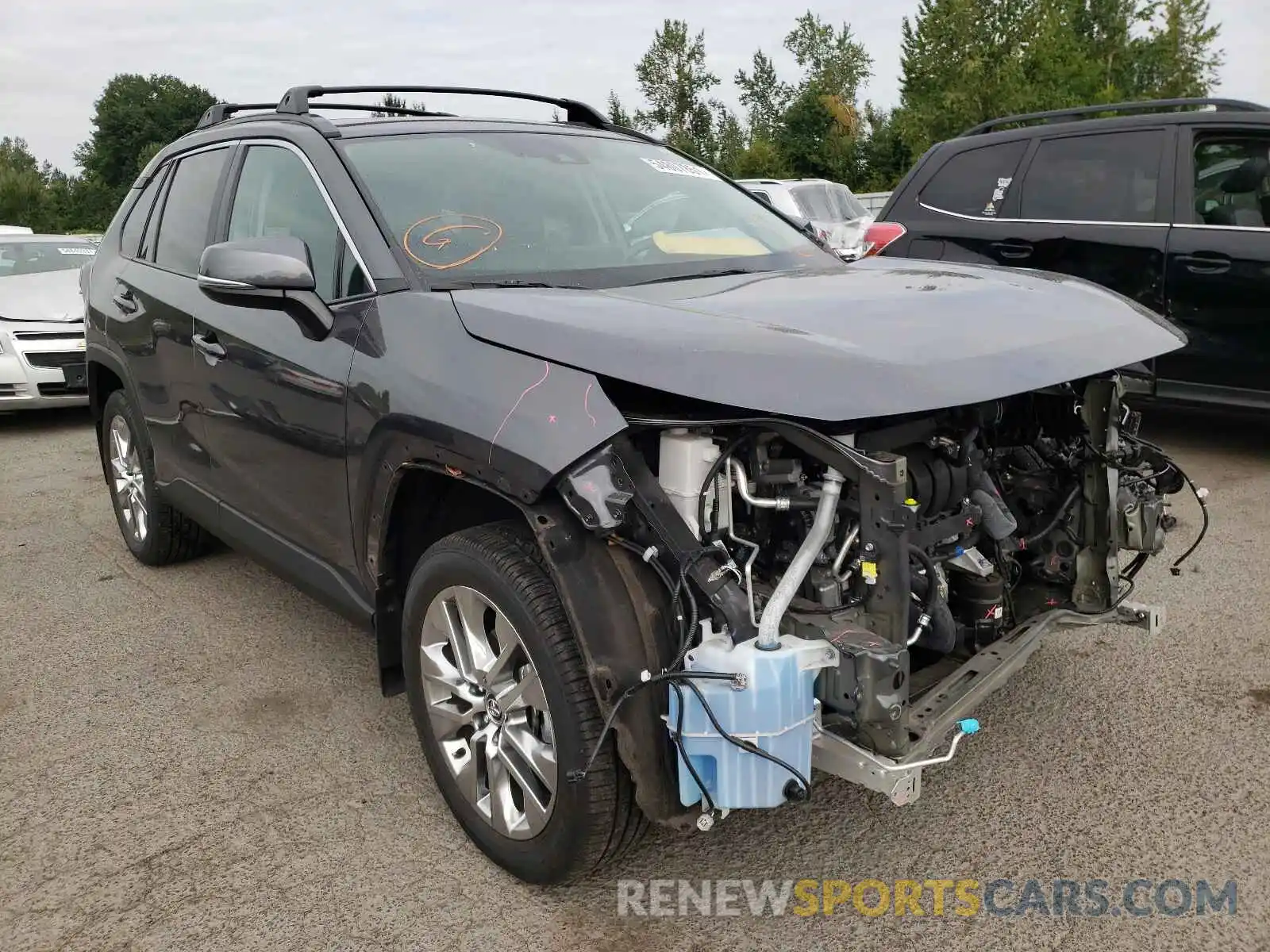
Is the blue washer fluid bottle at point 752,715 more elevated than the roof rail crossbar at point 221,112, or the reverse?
the roof rail crossbar at point 221,112

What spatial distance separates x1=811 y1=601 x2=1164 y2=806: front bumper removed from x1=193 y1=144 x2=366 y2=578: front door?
4.82ft

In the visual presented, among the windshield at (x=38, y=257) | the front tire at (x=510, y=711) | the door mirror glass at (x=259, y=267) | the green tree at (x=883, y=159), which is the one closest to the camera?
the front tire at (x=510, y=711)

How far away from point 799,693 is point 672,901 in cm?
74

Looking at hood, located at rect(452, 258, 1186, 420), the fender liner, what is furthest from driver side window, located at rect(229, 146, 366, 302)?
the fender liner

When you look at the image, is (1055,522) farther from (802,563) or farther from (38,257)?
(38,257)

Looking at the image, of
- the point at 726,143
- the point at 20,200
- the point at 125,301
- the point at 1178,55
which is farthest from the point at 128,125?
the point at 125,301

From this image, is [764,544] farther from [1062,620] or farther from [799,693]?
[1062,620]

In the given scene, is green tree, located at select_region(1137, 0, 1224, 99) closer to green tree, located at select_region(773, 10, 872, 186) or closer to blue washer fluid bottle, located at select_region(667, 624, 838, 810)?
green tree, located at select_region(773, 10, 872, 186)

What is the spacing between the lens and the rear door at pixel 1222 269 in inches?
215

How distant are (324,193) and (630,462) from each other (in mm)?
1465

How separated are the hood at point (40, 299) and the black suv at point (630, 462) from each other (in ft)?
19.6

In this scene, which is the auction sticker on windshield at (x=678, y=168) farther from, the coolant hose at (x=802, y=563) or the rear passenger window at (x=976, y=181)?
the rear passenger window at (x=976, y=181)

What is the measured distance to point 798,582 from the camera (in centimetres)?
206

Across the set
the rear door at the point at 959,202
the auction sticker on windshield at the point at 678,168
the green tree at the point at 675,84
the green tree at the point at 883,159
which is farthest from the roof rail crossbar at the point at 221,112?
the green tree at the point at 675,84
